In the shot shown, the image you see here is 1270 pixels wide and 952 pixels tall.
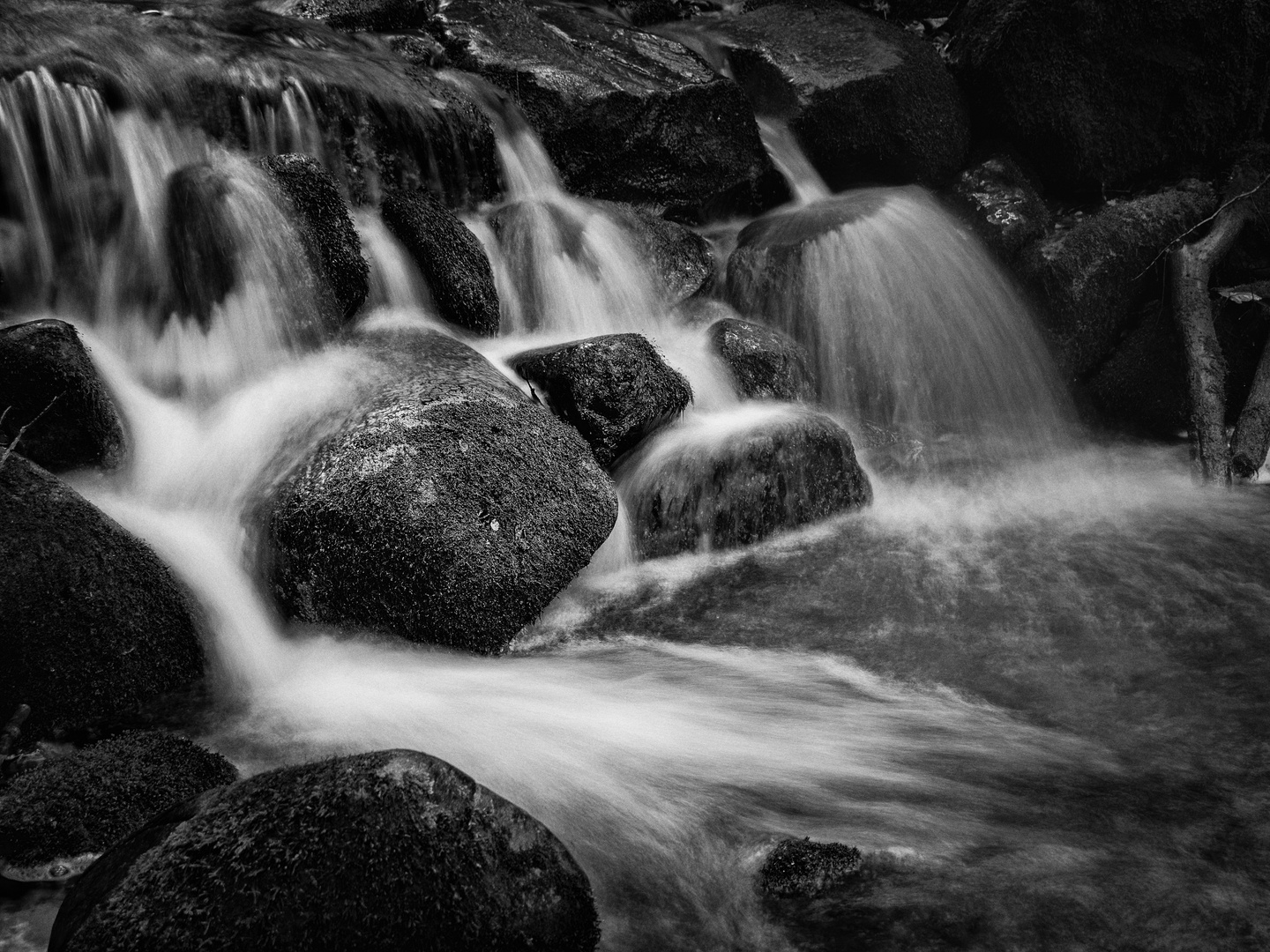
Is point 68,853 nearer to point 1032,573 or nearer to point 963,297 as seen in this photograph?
point 1032,573

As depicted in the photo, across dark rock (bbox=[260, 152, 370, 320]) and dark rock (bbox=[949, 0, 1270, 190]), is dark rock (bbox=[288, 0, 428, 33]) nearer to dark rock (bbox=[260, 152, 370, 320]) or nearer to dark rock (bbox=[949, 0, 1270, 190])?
dark rock (bbox=[260, 152, 370, 320])

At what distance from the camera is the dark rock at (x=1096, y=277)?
8703mm

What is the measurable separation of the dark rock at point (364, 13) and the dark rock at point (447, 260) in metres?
2.85

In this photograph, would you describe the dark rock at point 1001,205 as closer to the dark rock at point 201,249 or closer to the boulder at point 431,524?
the boulder at point 431,524

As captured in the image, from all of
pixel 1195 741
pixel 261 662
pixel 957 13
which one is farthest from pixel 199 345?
pixel 957 13

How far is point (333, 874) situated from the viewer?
8.29 feet

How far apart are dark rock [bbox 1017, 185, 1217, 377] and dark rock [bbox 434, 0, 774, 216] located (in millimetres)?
2631

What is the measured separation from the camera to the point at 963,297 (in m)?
8.66

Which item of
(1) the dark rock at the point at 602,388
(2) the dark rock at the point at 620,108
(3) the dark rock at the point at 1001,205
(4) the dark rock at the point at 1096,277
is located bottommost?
(1) the dark rock at the point at 602,388

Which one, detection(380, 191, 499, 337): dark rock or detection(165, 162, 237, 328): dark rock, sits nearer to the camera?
detection(165, 162, 237, 328): dark rock

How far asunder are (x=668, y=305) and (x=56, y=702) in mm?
5494

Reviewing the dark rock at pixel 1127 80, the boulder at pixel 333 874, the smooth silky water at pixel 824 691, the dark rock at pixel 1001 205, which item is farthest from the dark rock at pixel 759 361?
the boulder at pixel 333 874

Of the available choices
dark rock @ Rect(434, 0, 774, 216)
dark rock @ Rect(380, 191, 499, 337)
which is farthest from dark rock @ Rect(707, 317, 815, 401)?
dark rock @ Rect(434, 0, 774, 216)

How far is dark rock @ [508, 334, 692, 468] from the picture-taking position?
598 centimetres
